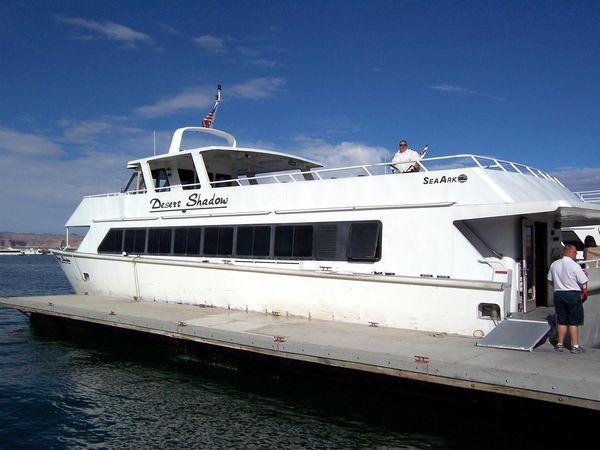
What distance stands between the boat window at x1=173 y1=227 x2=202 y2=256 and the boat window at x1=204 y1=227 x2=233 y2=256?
267mm

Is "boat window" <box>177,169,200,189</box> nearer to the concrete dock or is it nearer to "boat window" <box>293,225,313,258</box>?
the concrete dock

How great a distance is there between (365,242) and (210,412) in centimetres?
403

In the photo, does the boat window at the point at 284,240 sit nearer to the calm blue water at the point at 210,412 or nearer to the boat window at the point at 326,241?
the boat window at the point at 326,241

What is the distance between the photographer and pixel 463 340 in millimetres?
8180

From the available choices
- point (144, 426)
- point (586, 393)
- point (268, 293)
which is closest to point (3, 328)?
point (268, 293)

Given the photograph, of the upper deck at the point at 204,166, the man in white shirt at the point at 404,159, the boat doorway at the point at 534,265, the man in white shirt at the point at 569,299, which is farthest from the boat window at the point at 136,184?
the man in white shirt at the point at 569,299

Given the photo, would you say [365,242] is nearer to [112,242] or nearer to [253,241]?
[253,241]

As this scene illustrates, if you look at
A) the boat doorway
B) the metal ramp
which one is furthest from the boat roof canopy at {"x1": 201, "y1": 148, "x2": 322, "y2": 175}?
the metal ramp

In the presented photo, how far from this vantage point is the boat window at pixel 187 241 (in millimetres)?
12695

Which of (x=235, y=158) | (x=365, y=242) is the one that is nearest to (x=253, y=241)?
(x=365, y=242)

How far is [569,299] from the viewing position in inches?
284

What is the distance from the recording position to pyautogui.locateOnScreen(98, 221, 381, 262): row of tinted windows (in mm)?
10094

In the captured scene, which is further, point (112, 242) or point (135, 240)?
point (112, 242)

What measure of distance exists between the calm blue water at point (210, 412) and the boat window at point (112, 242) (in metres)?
4.45
